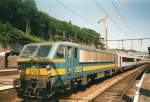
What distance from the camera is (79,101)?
14.8 m

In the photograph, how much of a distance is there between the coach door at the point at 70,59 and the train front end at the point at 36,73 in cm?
142

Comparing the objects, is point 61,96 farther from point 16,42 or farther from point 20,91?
point 16,42

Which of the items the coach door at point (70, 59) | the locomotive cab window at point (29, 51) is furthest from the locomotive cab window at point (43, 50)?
the coach door at point (70, 59)

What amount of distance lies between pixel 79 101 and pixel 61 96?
169cm

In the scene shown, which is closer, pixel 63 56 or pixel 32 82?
pixel 32 82

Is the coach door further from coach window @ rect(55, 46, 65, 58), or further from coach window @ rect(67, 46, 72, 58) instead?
coach window @ rect(55, 46, 65, 58)

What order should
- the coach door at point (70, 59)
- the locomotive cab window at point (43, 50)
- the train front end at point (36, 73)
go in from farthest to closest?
the coach door at point (70, 59) < the locomotive cab window at point (43, 50) < the train front end at point (36, 73)

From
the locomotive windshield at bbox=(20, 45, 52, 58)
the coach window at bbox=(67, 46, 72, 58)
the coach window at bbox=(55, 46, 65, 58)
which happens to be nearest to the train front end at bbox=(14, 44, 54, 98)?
the locomotive windshield at bbox=(20, 45, 52, 58)

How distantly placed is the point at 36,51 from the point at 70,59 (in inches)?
81.5

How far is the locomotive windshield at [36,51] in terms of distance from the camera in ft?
47.5

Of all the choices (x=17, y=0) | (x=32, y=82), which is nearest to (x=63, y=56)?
(x=32, y=82)

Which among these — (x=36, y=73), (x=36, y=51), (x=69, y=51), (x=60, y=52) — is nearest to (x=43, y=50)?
(x=36, y=51)

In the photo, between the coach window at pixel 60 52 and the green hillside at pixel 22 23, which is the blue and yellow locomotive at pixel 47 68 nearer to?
the coach window at pixel 60 52

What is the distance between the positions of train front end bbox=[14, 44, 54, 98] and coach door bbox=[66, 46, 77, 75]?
1416mm
